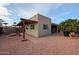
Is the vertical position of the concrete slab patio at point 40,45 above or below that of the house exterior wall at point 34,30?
below

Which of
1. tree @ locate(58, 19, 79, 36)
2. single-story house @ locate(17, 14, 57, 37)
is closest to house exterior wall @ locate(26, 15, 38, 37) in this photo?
single-story house @ locate(17, 14, 57, 37)

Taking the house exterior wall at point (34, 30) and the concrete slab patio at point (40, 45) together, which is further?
the house exterior wall at point (34, 30)

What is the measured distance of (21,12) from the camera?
3.97 metres

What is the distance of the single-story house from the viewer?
13.1ft

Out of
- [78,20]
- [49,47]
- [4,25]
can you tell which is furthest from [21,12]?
[78,20]

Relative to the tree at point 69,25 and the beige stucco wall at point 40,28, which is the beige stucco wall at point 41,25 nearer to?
the beige stucco wall at point 40,28

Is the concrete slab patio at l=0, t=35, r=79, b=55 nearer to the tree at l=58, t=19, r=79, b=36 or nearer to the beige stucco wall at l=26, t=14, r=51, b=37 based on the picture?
the beige stucco wall at l=26, t=14, r=51, b=37

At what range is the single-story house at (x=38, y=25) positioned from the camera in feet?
13.1

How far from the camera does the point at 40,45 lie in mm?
3971

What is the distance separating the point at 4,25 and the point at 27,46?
26.9 inches

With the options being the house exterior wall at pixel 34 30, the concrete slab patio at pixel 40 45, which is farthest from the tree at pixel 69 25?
the house exterior wall at pixel 34 30

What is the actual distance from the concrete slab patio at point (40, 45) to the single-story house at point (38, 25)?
0.11 m
